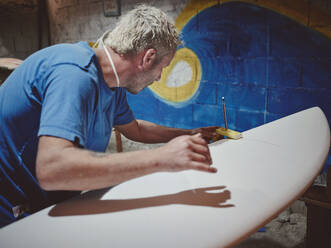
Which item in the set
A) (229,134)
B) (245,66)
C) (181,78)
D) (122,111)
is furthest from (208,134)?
(181,78)

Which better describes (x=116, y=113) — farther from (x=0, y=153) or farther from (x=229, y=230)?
(x=229, y=230)

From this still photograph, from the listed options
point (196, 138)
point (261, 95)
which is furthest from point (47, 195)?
point (261, 95)

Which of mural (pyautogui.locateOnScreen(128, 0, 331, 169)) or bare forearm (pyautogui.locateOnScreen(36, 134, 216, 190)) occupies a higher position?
mural (pyautogui.locateOnScreen(128, 0, 331, 169))

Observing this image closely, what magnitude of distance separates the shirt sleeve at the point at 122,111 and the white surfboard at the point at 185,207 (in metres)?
0.51

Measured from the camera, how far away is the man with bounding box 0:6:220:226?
0.70m

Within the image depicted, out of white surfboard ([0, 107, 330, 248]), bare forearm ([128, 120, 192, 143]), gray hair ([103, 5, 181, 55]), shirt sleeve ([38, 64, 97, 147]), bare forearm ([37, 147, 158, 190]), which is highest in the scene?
gray hair ([103, 5, 181, 55])

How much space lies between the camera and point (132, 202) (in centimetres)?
84

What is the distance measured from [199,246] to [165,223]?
4.8 inches

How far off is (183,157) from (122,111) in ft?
2.50

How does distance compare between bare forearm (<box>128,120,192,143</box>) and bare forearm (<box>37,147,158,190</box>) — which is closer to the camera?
bare forearm (<box>37,147,158,190</box>)

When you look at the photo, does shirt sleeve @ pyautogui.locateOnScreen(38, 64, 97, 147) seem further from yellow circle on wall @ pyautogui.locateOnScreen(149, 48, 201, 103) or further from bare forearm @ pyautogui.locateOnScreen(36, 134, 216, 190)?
yellow circle on wall @ pyautogui.locateOnScreen(149, 48, 201, 103)

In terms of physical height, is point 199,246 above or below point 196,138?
below

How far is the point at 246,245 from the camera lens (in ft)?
5.86

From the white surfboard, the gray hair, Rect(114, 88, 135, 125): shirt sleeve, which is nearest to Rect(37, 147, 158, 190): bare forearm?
the white surfboard
